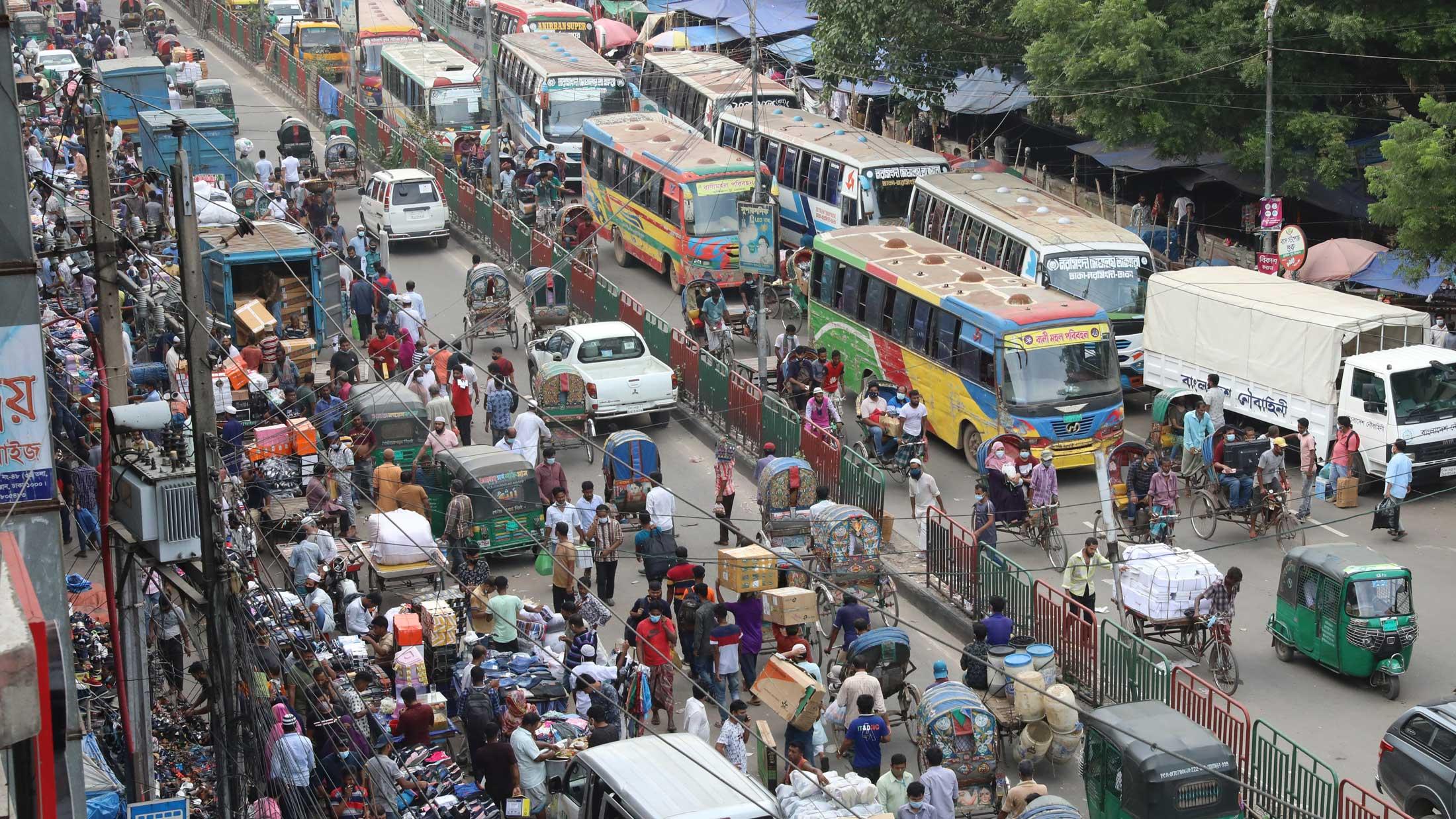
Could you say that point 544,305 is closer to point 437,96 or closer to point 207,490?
point 437,96

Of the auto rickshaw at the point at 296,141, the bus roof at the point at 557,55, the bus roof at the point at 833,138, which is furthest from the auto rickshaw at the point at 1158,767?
the auto rickshaw at the point at 296,141

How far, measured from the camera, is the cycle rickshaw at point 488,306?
2998cm

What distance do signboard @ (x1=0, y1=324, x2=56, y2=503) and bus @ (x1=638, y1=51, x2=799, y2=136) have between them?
27.4 m

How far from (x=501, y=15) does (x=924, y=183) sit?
23630 millimetres

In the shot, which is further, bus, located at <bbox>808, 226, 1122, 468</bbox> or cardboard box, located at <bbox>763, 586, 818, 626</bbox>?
bus, located at <bbox>808, 226, 1122, 468</bbox>

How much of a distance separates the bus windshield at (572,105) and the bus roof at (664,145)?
2.37m

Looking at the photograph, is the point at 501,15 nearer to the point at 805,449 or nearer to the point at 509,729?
the point at 805,449

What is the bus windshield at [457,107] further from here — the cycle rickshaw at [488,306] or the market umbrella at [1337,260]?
the market umbrella at [1337,260]

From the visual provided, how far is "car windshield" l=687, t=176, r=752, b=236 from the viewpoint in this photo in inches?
1242

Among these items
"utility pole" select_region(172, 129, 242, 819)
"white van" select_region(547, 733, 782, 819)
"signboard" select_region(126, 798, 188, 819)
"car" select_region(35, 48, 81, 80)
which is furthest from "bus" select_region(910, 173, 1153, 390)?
"car" select_region(35, 48, 81, 80)

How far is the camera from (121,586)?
13.5 meters

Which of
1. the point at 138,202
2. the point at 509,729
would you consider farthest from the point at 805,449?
the point at 138,202

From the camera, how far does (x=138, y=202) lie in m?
33.2

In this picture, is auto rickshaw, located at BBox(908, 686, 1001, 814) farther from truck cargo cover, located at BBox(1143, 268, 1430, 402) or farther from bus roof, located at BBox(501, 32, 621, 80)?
bus roof, located at BBox(501, 32, 621, 80)
